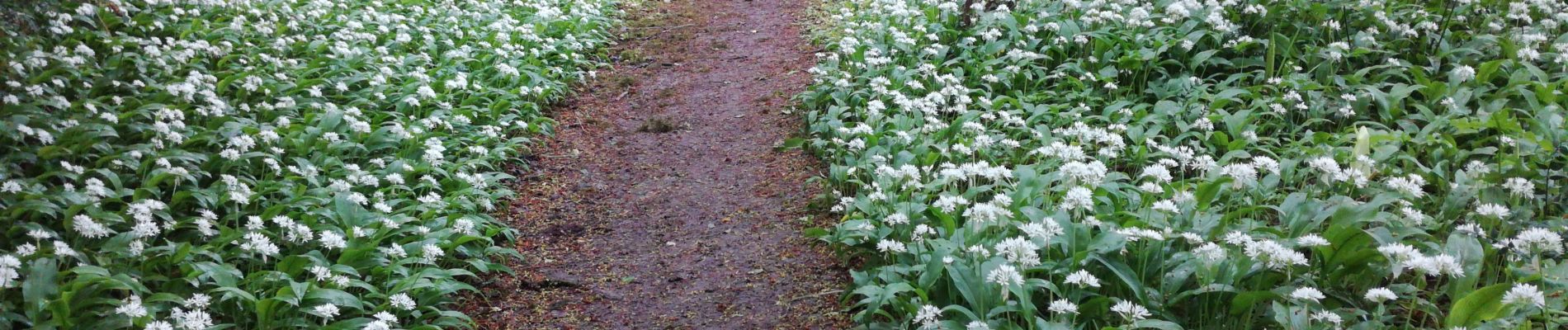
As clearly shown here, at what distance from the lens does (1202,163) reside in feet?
14.5

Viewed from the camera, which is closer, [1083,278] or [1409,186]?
[1083,278]

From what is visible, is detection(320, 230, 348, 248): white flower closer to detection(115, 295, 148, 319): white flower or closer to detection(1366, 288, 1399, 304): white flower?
detection(115, 295, 148, 319): white flower

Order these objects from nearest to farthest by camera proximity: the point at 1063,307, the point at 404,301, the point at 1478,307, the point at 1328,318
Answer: the point at 1328,318 → the point at 1478,307 → the point at 1063,307 → the point at 404,301

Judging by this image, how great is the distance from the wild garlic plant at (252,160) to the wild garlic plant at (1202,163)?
7.43 feet

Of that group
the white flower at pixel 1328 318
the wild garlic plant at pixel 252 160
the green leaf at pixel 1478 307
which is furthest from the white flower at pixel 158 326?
the green leaf at pixel 1478 307

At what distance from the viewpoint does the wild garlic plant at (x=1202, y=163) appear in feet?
11.8

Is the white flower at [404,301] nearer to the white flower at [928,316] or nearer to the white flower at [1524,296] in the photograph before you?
the white flower at [928,316]

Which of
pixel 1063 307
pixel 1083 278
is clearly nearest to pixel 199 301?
pixel 1063 307

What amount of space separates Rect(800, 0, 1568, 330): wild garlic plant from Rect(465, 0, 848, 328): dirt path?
0.36m

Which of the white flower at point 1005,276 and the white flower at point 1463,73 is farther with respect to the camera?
the white flower at point 1463,73

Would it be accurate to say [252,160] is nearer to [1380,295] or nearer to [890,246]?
[890,246]

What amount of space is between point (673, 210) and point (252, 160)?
8.16ft

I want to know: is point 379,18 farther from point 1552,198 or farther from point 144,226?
point 1552,198

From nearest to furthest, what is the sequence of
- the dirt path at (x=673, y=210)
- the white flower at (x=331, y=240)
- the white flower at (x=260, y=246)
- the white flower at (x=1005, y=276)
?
the white flower at (x=1005, y=276) < the white flower at (x=260, y=246) < the white flower at (x=331, y=240) < the dirt path at (x=673, y=210)
